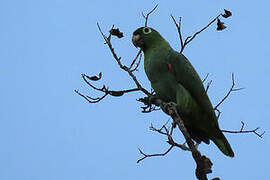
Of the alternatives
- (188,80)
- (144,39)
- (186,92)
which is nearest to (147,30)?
(144,39)

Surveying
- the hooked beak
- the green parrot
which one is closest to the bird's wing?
the green parrot

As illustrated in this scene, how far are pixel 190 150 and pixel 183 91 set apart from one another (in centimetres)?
138

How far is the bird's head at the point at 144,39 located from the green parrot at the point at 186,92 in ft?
0.95

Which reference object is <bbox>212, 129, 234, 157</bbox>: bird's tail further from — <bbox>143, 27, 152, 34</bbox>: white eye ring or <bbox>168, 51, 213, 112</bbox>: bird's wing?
<bbox>143, 27, 152, 34</bbox>: white eye ring

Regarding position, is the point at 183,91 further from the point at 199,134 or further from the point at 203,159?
the point at 203,159

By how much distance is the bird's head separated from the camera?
5102 mm

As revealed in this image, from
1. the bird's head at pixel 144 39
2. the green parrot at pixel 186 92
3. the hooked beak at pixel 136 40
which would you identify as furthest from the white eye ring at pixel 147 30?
the green parrot at pixel 186 92

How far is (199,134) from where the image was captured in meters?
4.76

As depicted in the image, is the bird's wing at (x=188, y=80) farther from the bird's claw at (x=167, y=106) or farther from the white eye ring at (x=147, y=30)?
the white eye ring at (x=147, y=30)

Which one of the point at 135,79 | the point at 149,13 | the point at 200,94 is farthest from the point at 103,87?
the point at 200,94

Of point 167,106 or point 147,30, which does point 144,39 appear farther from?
point 167,106

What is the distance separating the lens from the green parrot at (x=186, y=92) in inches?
177

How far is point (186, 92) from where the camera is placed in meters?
4.52

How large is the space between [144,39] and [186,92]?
3.76ft
